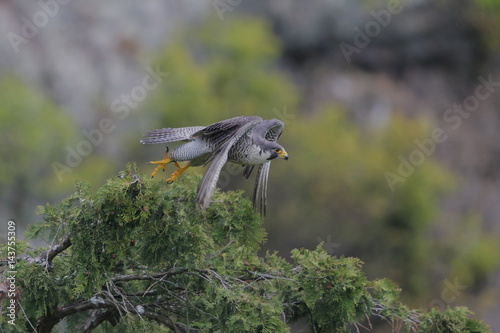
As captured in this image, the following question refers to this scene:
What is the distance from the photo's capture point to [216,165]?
9172 mm

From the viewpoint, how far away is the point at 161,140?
10.7 metres

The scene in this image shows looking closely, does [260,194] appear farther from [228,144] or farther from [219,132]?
[228,144]

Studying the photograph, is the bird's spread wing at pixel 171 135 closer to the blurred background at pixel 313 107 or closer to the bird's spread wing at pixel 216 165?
the bird's spread wing at pixel 216 165


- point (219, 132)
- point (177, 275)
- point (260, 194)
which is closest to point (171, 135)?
point (219, 132)

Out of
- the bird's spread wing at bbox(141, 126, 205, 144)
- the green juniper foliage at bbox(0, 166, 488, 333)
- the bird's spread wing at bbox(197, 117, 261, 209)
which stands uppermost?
the bird's spread wing at bbox(141, 126, 205, 144)

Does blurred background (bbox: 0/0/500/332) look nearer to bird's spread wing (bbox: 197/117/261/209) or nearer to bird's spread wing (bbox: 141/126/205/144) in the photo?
bird's spread wing (bbox: 141/126/205/144)

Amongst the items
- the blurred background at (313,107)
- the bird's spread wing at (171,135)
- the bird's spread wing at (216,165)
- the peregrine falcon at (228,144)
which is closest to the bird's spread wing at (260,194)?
the peregrine falcon at (228,144)

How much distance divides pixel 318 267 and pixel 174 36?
1876 inches

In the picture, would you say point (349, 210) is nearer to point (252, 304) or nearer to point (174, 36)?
point (174, 36)

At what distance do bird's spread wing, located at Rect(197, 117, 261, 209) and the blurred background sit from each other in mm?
21999

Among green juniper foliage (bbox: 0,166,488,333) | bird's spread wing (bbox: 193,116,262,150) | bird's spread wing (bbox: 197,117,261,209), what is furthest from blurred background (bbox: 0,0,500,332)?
green juniper foliage (bbox: 0,166,488,333)

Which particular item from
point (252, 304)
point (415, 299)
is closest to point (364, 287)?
point (252, 304)

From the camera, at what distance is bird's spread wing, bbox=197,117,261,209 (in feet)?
27.9

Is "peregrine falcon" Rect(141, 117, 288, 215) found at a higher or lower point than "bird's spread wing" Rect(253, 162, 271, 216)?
higher
